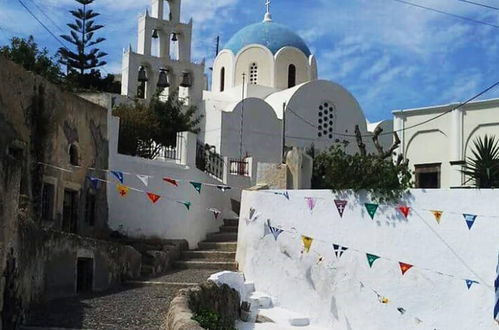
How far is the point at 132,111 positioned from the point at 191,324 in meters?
16.4

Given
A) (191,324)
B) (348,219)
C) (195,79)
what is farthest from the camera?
(195,79)

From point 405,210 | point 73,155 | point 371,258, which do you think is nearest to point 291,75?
point 73,155

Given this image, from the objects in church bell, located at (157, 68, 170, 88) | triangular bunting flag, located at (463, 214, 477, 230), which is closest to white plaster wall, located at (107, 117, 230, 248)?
triangular bunting flag, located at (463, 214, 477, 230)

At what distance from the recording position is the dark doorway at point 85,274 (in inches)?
540

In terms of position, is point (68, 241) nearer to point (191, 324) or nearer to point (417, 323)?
point (191, 324)

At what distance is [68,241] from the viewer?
13.1 metres

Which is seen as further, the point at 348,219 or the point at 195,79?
the point at 195,79

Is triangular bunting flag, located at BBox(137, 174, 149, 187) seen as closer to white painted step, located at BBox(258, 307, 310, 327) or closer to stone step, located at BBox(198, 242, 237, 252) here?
stone step, located at BBox(198, 242, 237, 252)

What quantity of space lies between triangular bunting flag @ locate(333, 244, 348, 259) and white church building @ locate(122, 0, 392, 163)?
13759 mm

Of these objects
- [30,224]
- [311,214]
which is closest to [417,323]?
[311,214]

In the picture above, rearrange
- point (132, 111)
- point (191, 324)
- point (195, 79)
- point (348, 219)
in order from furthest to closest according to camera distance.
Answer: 1. point (195, 79)
2. point (132, 111)
3. point (348, 219)
4. point (191, 324)

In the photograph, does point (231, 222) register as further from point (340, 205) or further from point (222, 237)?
point (340, 205)

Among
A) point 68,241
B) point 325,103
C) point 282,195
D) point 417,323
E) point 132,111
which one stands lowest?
point 417,323

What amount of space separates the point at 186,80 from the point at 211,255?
15392 millimetres
